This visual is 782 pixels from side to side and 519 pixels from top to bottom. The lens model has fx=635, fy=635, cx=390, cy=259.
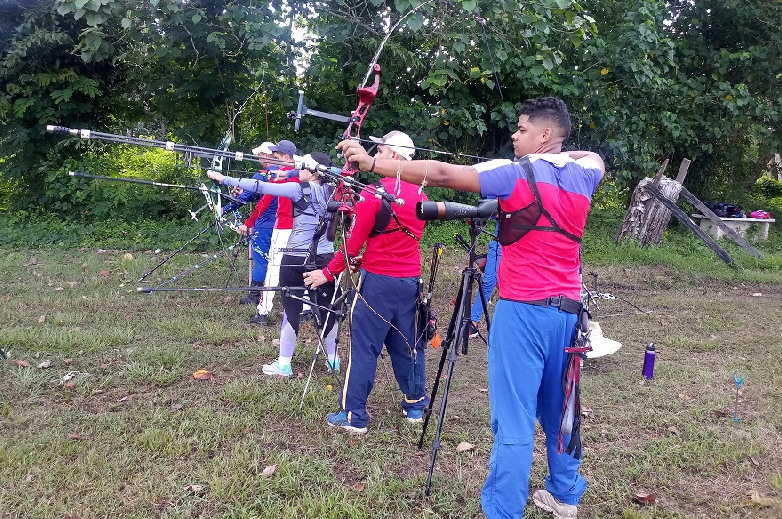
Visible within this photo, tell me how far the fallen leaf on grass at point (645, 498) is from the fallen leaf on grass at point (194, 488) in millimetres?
2494

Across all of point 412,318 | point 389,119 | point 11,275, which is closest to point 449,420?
point 412,318

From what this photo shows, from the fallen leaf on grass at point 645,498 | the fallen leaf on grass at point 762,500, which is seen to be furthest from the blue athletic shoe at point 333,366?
the fallen leaf on grass at point 762,500

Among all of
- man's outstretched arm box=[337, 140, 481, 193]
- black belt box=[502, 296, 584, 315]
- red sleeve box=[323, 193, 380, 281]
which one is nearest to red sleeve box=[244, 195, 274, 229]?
red sleeve box=[323, 193, 380, 281]

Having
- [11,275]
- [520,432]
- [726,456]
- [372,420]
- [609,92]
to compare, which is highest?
[609,92]

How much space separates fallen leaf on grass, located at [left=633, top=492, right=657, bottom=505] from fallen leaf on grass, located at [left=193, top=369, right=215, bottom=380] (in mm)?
3344

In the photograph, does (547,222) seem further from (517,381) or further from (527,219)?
(517,381)

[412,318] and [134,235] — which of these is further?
[134,235]

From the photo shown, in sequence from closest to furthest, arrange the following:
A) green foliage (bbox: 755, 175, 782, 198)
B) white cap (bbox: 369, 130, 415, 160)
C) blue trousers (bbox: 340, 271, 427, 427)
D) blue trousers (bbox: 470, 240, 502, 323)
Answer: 1. white cap (bbox: 369, 130, 415, 160)
2. blue trousers (bbox: 340, 271, 427, 427)
3. blue trousers (bbox: 470, 240, 502, 323)
4. green foliage (bbox: 755, 175, 782, 198)

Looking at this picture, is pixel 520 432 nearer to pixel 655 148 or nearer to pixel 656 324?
pixel 656 324

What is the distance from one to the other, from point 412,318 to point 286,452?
4.05ft

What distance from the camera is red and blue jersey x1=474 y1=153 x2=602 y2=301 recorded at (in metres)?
2.91

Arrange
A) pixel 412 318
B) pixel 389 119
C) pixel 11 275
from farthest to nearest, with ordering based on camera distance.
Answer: pixel 389 119, pixel 11 275, pixel 412 318

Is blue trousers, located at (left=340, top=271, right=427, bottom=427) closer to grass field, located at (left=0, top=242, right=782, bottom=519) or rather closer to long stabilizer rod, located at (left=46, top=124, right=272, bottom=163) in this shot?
grass field, located at (left=0, top=242, right=782, bottom=519)

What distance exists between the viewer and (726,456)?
417cm
